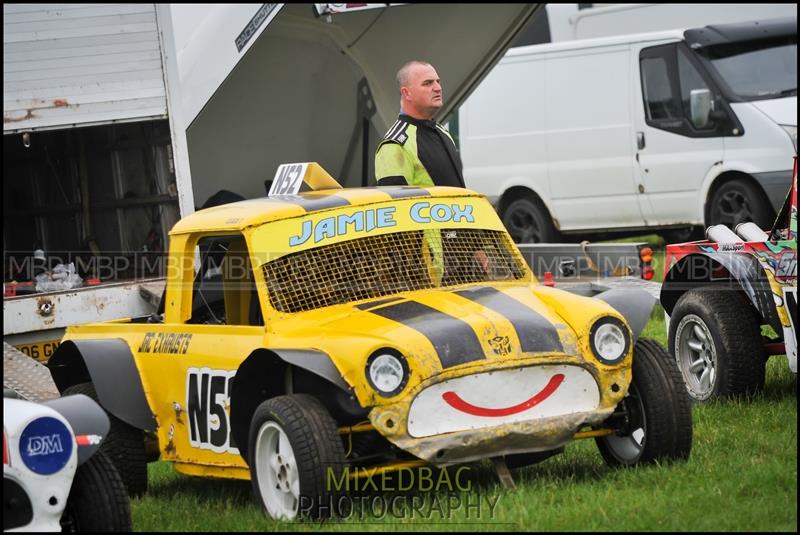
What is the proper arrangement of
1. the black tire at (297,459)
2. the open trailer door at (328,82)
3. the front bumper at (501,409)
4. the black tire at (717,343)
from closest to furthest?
the black tire at (297,459) → the front bumper at (501,409) → the black tire at (717,343) → the open trailer door at (328,82)

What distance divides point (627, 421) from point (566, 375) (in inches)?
22.0

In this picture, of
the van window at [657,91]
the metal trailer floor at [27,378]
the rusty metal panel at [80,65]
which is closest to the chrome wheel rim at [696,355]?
the metal trailer floor at [27,378]

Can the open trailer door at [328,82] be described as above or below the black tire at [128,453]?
above

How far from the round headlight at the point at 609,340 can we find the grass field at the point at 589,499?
537mm

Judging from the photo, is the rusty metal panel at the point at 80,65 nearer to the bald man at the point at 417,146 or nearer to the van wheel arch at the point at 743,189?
the bald man at the point at 417,146

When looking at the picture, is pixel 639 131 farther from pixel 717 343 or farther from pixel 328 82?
pixel 717 343

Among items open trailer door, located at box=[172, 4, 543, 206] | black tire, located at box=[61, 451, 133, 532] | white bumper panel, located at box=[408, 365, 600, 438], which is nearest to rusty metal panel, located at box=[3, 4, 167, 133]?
open trailer door, located at box=[172, 4, 543, 206]

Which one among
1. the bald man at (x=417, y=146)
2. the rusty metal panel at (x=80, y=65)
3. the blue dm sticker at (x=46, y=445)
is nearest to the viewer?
the blue dm sticker at (x=46, y=445)

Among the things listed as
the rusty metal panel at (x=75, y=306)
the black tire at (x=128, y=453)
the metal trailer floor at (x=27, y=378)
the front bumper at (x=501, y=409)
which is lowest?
the black tire at (x=128, y=453)

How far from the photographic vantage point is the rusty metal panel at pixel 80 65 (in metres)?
10.9

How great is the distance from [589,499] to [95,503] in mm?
1991

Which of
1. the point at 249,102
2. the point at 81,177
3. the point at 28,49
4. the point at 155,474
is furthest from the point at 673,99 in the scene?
the point at 155,474

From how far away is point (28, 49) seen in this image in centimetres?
A: 1102

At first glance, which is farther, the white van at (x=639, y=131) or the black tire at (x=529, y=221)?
the black tire at (x=529, y=221)
